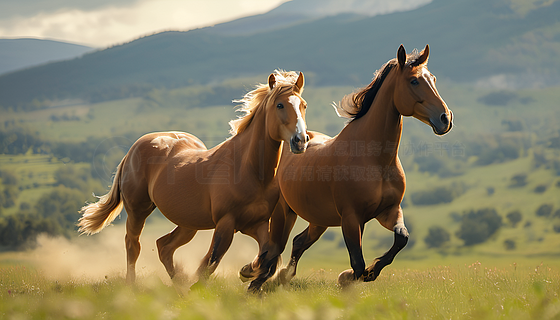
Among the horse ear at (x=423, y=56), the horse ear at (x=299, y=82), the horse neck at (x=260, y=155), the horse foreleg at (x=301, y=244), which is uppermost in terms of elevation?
the horse ear at (x=423, y=56)

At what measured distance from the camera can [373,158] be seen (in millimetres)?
6613

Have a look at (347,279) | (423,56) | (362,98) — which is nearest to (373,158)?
(362,98)

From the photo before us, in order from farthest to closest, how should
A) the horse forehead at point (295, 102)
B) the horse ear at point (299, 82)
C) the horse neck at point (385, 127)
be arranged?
the horse neck at point (385, 127) < the horse ear at point (299, 82) < the horse forehead at point (295, 102)

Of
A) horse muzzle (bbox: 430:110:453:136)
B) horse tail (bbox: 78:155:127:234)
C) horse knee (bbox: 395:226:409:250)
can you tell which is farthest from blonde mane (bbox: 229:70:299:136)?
horse tail (bbox: 78:155:127:234)

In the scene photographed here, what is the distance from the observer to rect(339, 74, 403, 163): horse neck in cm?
661

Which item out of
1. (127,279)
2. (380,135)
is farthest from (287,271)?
(380,135)

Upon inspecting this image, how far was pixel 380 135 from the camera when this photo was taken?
662cm

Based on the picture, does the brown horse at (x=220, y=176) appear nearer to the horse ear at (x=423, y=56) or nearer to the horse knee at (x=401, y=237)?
the horse ear at (x=423, y=56)

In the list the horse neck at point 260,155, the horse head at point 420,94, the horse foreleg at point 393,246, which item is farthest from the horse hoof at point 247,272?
the horse head at point 420,94

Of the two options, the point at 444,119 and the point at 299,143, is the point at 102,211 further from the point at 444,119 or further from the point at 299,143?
the point at 444,119

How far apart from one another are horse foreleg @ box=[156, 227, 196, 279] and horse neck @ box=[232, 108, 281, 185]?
7.04 feet

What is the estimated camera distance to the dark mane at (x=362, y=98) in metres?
6.84

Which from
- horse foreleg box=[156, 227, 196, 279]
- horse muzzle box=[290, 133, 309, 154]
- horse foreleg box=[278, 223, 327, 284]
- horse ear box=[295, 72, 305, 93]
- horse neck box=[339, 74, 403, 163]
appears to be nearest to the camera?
horse muzzle box=[290, 133, 309, 154]

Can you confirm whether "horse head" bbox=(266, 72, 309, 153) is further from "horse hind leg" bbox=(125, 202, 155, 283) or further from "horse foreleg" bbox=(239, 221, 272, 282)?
"horse hind leg" bbox=(125, 202, 155, 283)
